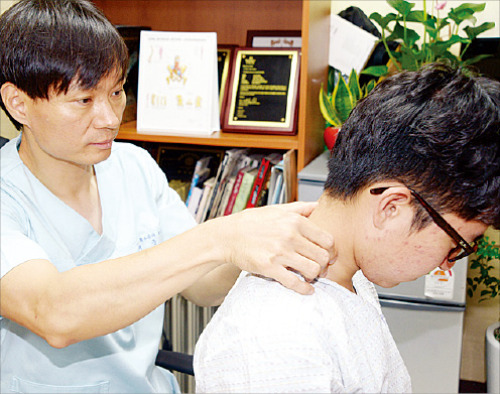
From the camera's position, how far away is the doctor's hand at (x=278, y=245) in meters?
0.74

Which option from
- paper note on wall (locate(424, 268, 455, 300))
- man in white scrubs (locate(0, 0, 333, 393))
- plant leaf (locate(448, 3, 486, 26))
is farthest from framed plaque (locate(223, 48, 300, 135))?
man in white scrubs (locate(0, 0, 333, 393))

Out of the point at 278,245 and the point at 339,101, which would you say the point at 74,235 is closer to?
the point at 278,245

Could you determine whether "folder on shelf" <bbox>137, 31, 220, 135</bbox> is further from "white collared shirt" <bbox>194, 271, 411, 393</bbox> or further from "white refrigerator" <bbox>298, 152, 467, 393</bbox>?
"white collared shirt" <bbox>194, 271, 411, 393</bbox>

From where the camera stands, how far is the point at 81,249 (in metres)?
1.01

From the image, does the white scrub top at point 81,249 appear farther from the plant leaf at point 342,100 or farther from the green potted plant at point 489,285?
the green potted plant at point 489,285

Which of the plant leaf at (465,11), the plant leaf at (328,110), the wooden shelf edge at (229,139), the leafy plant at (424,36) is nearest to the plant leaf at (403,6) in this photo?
the leafy plant at (424,36)

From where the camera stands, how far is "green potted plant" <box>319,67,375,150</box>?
168 cm

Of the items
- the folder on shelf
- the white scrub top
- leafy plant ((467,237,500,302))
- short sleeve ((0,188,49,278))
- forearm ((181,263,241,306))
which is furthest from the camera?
the folder on shelf

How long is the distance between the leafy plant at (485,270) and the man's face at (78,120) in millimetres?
1251

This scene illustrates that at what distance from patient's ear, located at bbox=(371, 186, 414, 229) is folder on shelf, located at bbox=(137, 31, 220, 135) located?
1.06 metres

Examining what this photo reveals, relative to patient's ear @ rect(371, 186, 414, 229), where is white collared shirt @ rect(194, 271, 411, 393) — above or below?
below

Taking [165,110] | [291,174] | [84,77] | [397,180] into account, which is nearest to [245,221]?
[397,180]

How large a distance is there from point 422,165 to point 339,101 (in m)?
1.03

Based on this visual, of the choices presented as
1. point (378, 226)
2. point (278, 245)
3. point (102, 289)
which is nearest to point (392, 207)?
point (378, 226)
